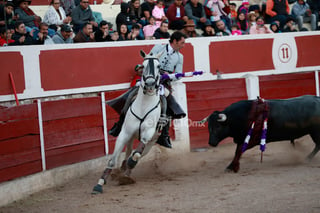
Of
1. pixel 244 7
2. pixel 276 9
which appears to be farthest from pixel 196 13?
pixel 276 9

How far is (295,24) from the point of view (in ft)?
45.9

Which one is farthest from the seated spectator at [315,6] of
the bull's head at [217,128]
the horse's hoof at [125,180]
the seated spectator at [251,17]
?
the horse's hoof at [125,180]

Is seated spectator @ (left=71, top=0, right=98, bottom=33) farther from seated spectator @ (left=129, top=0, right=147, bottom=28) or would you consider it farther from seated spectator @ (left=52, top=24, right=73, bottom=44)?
seated spectator @ (left=129, top=0, right=147, bottom=28)

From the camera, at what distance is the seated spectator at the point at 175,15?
1145cm

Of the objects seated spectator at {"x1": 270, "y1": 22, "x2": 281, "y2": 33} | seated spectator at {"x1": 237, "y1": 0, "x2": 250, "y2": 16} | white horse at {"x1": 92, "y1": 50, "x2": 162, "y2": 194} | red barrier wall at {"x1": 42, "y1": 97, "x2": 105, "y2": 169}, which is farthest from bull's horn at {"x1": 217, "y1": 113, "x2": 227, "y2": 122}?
seated spectator at {"x1": 237, "y1": 0, "x2": 250, "y2": 16}

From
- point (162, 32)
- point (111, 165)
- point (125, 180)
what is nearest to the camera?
point (111, 165)

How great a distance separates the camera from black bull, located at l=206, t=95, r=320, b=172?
25.2 ft

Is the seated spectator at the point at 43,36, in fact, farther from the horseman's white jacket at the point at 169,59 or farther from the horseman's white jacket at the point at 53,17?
the horseman's white jacket at the point at 169,59

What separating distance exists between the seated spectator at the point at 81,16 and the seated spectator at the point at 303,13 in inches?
238

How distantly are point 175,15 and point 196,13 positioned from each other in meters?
0.61

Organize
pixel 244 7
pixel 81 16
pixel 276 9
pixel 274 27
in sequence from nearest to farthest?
1. pixel 81 16
2. pixel 274 27
3. pixel 244 7
4. pixel 276 9

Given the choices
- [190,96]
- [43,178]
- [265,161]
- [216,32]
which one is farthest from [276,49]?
[43,178]

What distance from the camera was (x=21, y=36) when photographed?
8438mm

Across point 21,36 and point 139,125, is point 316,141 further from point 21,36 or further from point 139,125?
point 21,36
